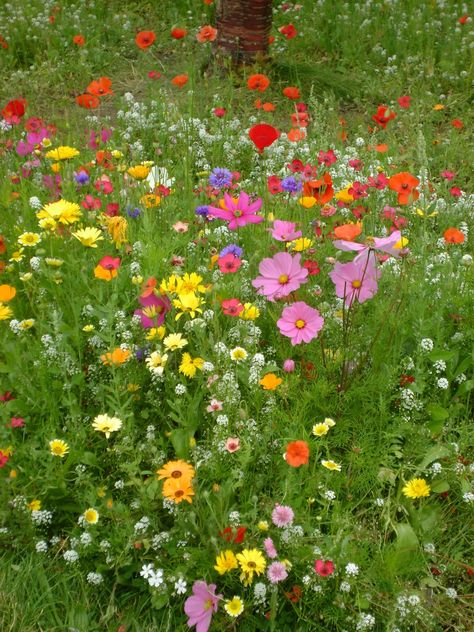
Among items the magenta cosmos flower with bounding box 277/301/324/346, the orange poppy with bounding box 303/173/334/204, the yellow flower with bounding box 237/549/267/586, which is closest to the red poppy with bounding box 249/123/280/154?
the orange poppy with bounding box 303/173/334/204

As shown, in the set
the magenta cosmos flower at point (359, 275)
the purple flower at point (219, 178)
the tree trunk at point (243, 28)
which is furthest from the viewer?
the tree trunk at point (243, 28)

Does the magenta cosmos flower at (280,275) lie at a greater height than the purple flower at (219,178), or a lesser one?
greater

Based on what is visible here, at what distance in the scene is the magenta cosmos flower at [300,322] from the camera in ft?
7.44

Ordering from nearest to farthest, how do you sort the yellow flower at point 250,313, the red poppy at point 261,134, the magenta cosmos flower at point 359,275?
the magenta cosmos flower at point 359,275 → the yellow flower at point 250,313 → the red poppy at point 261,134

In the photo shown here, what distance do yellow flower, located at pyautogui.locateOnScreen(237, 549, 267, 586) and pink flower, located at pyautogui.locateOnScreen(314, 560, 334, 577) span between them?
0.15m

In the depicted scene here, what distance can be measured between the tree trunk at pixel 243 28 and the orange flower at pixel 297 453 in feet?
16.3

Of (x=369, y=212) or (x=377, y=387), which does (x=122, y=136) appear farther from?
(x=377, y=387)

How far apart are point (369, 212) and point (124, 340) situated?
1712mm

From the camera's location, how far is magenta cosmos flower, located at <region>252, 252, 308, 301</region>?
2.32 m

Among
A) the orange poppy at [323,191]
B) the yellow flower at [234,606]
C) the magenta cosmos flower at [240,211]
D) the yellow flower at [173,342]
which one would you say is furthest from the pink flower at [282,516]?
the orange poppy at [323,191]

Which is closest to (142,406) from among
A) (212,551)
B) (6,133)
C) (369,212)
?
(212,551)

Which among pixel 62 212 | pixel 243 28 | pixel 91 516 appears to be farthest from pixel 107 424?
pixel 243 28

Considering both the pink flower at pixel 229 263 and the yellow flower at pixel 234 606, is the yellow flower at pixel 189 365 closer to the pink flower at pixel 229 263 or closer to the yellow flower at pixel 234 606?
the pink flower at pixel 229 263

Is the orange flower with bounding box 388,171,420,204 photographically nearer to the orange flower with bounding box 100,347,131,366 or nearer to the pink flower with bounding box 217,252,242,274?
the pink flower with bounding box 217,252,242,274
